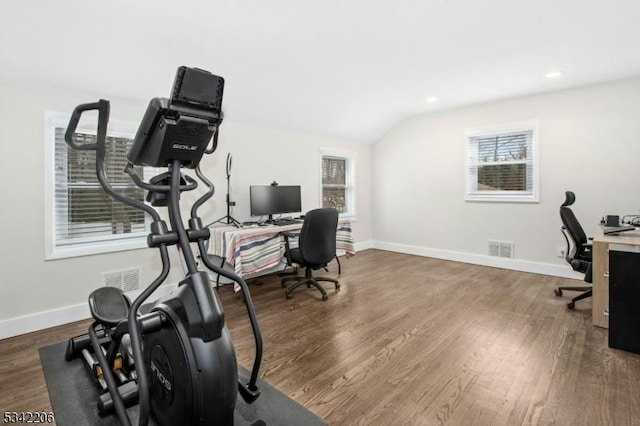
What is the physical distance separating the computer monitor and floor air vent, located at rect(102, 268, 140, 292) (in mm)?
1407

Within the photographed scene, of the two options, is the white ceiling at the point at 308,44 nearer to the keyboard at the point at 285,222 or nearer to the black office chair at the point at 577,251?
the keyboard at the point at 285,222

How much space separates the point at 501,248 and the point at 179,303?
452 cm

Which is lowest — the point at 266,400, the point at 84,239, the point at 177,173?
the point at 266,400

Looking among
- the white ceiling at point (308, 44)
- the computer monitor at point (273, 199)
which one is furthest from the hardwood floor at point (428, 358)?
the white ceiling at point (308, 44)

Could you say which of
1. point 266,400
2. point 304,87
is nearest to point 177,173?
point 266,400

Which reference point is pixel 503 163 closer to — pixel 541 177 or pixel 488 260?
pixel 541 177

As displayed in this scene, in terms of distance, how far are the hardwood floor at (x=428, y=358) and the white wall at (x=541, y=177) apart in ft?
3.76

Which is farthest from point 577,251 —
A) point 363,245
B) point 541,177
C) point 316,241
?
point 363,245

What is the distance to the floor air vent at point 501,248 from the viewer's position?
14.9ft

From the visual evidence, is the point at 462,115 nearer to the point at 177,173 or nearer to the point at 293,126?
the point at 293,126

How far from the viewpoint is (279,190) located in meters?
4.26

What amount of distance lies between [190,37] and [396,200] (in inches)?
167

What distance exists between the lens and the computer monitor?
4.00 metres

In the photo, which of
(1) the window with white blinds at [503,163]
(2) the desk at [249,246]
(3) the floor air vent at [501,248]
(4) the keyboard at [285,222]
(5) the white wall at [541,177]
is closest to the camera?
(2) the desk at [249,246]
